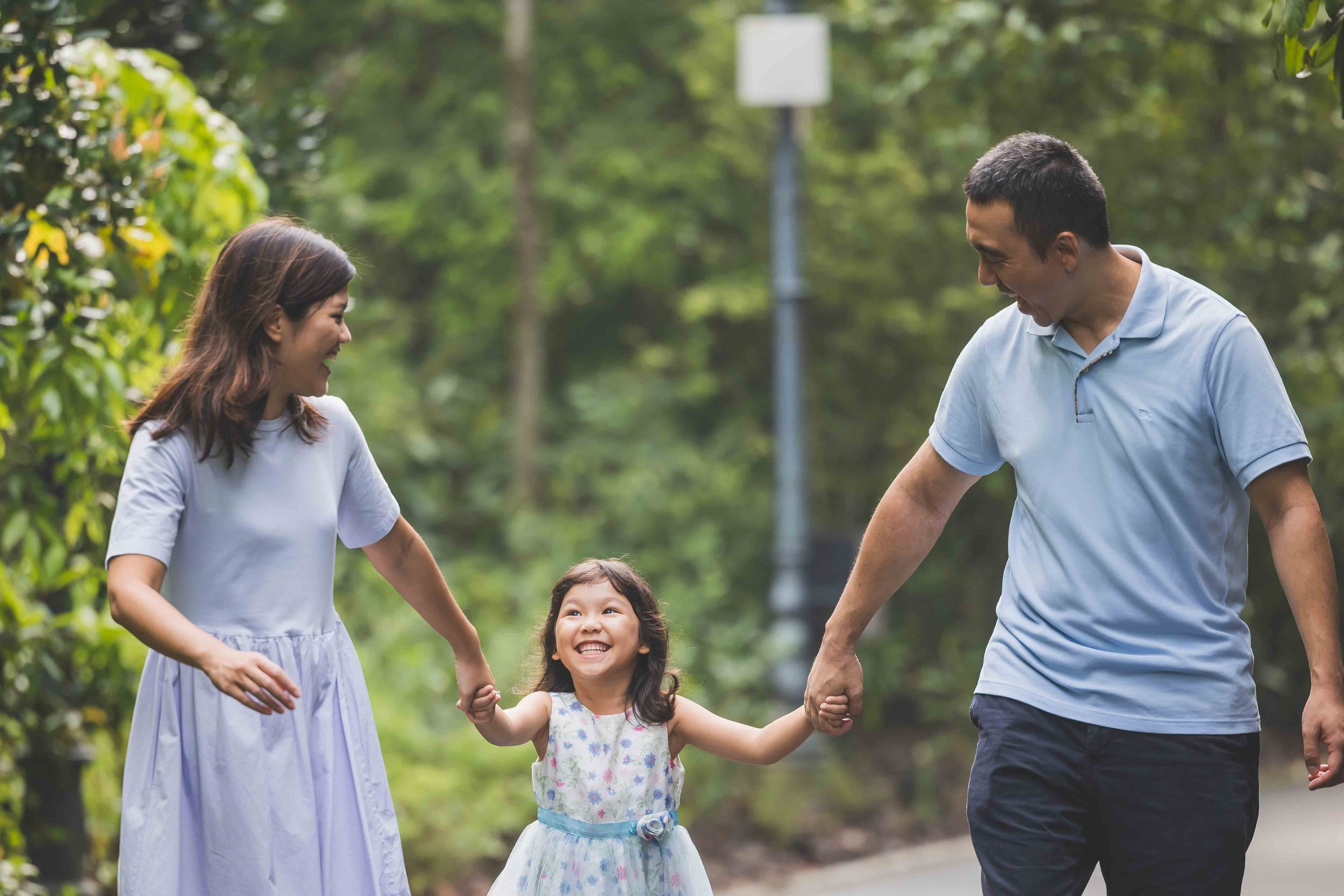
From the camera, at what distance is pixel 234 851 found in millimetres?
3143

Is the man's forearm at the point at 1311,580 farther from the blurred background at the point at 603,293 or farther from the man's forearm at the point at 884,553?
the blurred background at the point at 603,293

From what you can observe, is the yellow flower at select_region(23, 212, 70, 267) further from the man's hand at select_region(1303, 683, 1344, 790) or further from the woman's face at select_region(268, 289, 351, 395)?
the man's hand at select_region(1303, 683, 1344, 790)

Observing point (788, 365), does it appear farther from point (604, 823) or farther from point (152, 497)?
point (152, 497)

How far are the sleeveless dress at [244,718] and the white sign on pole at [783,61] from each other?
232 inches

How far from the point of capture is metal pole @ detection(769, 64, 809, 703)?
8938 mm

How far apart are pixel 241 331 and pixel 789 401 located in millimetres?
5957

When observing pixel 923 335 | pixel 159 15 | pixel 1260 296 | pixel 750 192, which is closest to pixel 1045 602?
pixel 159 15

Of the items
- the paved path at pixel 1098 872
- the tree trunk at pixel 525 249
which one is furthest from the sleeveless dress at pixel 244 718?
the tree trunk at pixel 525 249

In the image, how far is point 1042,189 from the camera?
3152mm

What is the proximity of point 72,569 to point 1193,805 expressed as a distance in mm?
3202

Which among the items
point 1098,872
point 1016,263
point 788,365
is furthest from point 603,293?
point 1016,263

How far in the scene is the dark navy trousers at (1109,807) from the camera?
3055mm

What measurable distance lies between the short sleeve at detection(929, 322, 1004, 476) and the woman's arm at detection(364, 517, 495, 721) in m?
1.12

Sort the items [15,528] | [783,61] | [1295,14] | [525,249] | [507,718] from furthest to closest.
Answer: [525,249]
[783,61]
[15,528]
[507,718]
[1295,14]
